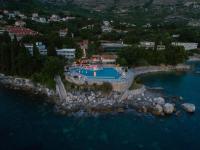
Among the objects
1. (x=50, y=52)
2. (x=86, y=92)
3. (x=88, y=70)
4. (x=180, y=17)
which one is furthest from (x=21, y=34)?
(x=180, y=17)

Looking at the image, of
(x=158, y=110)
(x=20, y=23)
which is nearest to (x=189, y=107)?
(x=158, y=110)

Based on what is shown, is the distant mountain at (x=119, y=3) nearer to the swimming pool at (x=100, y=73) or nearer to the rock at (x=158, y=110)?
the swimming pool at (x=100, y=73)

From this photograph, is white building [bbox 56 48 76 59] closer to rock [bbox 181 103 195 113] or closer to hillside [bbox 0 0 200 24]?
rock [bbox 181 103 195 113]

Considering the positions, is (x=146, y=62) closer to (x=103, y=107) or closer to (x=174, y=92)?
(x=174, y=92)

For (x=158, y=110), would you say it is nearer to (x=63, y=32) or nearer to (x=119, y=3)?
(x=63, y=32)

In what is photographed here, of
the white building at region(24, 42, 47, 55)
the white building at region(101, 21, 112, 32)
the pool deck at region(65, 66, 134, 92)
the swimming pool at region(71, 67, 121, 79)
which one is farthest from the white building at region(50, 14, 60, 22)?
the pool deck at region(65, 66, 134, 92)

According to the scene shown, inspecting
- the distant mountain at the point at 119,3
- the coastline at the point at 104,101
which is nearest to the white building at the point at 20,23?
the coastline at the point at 104,101
